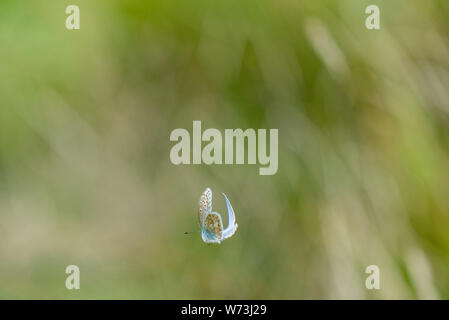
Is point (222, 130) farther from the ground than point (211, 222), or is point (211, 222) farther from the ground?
point (222, 130)

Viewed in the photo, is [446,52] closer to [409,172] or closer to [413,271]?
[409,172]

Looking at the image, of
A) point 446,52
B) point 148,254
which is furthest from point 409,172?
point 148,254

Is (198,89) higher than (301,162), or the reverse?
(198,89)
